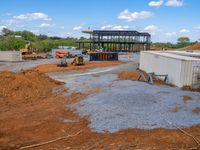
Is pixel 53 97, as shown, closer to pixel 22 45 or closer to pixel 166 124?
pixel 166 124

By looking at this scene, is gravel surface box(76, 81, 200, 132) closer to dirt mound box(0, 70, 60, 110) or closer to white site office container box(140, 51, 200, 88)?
white site office container box(140, 51, 200, 88)

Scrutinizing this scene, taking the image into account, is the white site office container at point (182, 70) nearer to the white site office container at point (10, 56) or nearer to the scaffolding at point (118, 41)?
the white site office container at point (10, 56)

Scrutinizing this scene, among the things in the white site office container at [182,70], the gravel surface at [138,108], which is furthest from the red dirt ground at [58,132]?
the white site office container at [182,70]

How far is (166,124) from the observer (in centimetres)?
1283

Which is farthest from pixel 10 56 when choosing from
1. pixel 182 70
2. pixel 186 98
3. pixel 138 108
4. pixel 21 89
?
pixel 138 108

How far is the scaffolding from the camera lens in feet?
259

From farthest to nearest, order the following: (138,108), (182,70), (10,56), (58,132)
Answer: (10,56) < (182,70) < (138,108) < (58,132)

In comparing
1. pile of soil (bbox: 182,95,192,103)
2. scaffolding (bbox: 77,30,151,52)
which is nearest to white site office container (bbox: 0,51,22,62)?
scaffolding (bbox: 77,30,151,52)

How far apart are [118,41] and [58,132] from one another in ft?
236

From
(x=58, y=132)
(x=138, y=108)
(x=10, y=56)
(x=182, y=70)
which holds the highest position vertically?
(x=182, y=70)

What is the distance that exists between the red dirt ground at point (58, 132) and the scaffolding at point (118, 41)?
59614 millimetres

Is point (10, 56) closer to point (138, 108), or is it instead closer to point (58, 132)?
point (138, 108)

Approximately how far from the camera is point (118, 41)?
271 feet

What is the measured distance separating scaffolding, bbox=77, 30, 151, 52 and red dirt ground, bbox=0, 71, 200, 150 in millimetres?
59614
